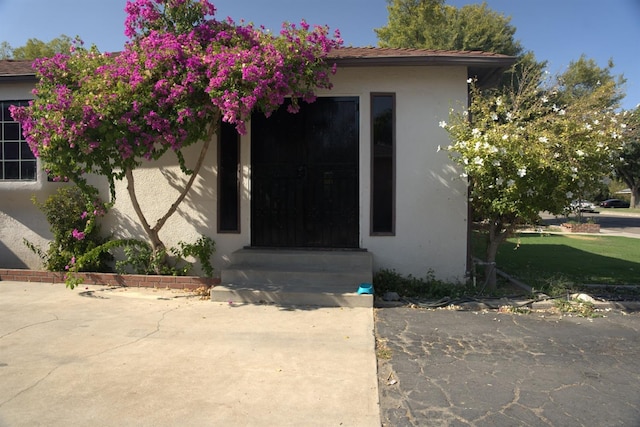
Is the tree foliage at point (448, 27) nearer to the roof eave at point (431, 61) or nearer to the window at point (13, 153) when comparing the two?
the roof eave at point (431, 61)

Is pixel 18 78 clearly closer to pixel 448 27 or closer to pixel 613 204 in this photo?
pixel 448 27

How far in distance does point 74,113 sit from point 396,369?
16.9 ft

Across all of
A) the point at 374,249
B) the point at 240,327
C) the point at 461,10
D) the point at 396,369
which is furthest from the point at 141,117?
the point at 461,10

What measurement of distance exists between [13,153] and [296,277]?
238 inches

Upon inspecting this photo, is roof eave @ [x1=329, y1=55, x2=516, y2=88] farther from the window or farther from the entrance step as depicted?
the window

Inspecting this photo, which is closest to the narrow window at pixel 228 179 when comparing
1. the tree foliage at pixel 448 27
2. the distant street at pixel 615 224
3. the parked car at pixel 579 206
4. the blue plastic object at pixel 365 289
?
the blue plastic object at pixel 365 289

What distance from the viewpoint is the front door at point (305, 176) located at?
7.64m

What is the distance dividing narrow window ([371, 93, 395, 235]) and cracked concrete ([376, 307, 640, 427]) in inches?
79.7

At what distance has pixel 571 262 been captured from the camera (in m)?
10.3

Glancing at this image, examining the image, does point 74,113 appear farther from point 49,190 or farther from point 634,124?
point 634,124

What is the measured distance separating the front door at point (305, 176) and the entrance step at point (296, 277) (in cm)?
45

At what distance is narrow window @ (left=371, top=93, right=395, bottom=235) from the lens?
7.43 metres

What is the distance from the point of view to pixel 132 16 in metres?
6.70

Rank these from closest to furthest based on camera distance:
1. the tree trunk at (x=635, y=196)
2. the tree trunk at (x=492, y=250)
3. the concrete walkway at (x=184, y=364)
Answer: the concrete walkway at (x=184, y=364) → the tree trunk at (x=492, y=250) → the tree trunk at (x=635, y=196)
